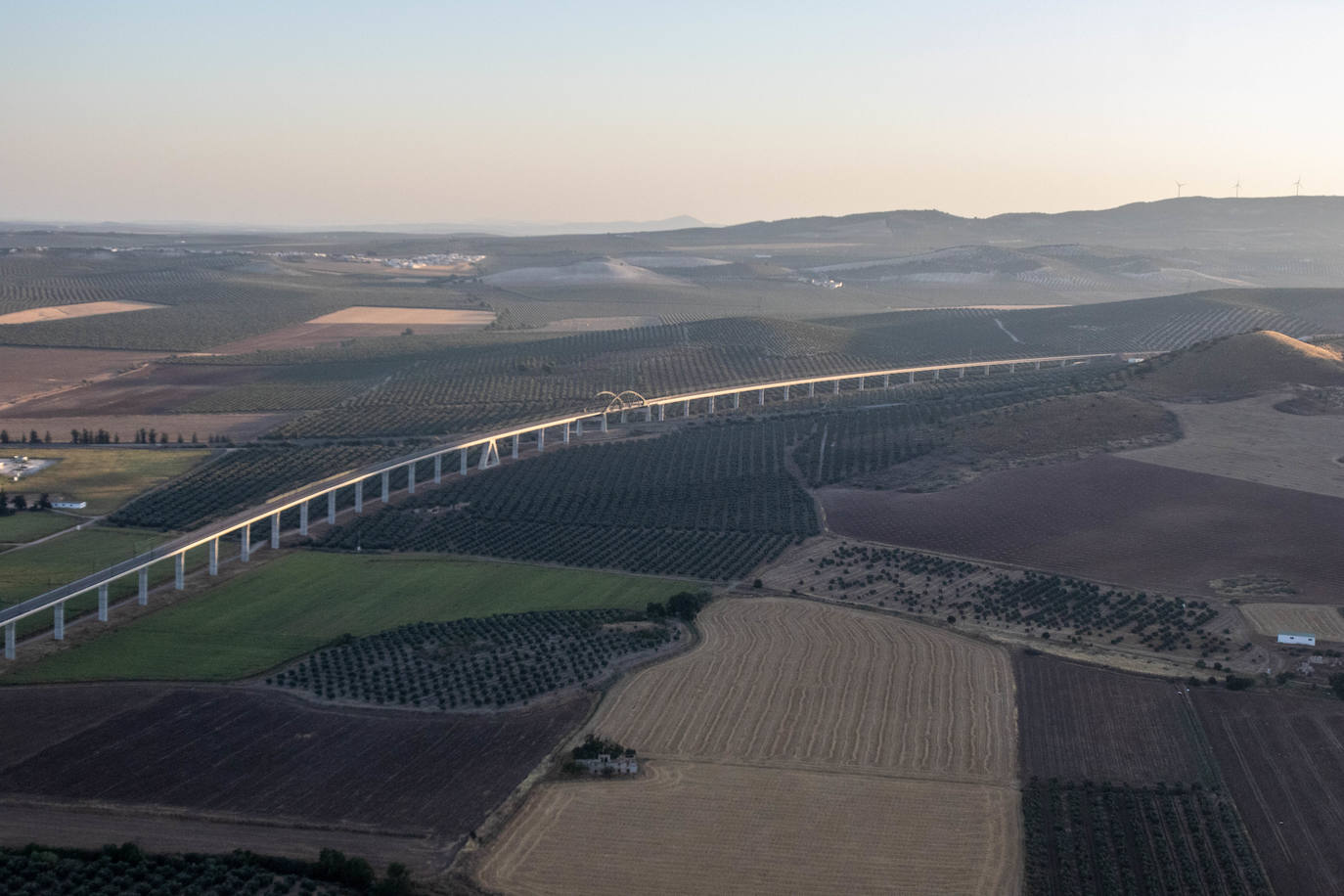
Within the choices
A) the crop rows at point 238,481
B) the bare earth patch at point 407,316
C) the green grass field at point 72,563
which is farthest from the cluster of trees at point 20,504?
the bare earth patch at point 407,316

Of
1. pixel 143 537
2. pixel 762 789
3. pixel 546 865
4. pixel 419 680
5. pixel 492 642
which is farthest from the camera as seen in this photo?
pixel 143 537

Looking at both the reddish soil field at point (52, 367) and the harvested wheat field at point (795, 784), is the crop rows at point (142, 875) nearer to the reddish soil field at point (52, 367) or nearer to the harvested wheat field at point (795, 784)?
the harvested wheat field at point (795, 784)

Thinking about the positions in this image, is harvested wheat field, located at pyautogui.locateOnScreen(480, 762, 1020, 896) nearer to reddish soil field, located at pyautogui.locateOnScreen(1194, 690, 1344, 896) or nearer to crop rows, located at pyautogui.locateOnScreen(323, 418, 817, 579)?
reddish soil field, located at pyautogui.locateOnScreen(1194, 690, 1344, 896)

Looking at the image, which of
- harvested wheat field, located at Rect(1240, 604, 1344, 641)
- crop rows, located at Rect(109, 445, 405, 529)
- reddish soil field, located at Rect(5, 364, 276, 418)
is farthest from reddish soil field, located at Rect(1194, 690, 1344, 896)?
reddish soil field, located at Rect(5, 364, 276, 418)

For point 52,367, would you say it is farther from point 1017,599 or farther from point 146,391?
point 1017,599

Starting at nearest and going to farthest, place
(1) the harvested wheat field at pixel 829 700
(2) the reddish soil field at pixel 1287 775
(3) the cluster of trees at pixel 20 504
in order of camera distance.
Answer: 1. (2) the reddish soil field at pixel 1287 775
2. (1) the harvested wheat field at pixel 829 700
3. (3) the cluster of trees at pixel 20 504

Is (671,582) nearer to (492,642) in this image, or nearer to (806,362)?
(492,642)

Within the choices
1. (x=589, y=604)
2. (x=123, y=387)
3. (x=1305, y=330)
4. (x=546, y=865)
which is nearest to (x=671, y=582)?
(x=589, y=604)
